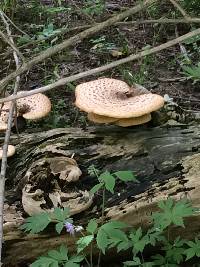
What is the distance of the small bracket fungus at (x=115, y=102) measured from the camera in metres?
3.40

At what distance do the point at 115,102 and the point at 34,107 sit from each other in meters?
0.94

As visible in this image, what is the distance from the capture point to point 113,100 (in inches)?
144

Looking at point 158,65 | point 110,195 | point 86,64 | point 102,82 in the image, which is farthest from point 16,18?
point 110,195

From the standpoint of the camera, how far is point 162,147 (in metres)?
3.50

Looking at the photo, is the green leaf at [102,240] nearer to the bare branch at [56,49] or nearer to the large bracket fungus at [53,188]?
the large bracket fungus at [53,188]

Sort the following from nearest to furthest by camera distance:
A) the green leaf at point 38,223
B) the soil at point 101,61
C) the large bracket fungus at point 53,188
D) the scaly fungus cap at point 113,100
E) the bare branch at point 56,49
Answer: the bare branch at point 56,49
the green leaf at point 38,223
the large bracket fungus at point 53,188
the scaly fungus cap at point 113,100
the soil at point 101,61

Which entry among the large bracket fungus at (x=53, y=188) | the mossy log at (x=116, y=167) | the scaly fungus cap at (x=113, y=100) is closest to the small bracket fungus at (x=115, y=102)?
the scaly fungus cap at (x=113, y=100)

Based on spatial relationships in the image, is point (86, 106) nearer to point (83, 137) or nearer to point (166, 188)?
point (83, 137)

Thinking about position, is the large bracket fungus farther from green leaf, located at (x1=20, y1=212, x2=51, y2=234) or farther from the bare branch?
the bare branch

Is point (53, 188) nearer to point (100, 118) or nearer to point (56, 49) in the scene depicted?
point (100, 118)

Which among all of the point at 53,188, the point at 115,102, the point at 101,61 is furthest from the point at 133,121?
the point at 101,61

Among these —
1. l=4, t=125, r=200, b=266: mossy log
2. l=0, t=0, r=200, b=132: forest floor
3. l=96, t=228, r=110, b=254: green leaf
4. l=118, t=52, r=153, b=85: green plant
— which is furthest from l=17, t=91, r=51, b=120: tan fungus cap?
l=96, t=228, r=110, b=254: green leaf

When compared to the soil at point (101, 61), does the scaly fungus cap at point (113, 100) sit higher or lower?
higher

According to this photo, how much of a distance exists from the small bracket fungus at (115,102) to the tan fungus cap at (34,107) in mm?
520
